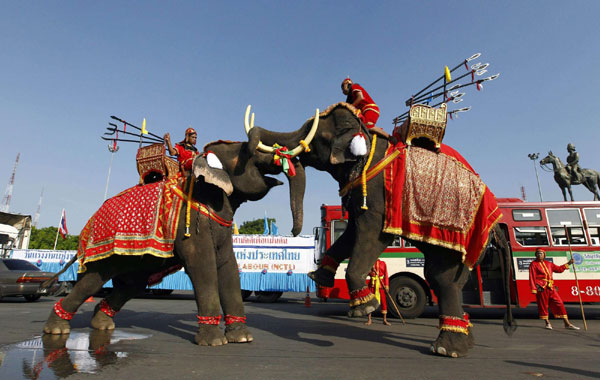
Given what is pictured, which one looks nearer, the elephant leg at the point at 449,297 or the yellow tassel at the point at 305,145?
the elephant leg at the point at 449,297

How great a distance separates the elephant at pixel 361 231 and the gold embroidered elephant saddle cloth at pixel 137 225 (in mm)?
1576

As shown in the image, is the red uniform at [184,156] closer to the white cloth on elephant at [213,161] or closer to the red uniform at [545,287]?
the white cloth on elephant at [213,161]

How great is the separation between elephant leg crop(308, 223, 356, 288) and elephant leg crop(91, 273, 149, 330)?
2.91m

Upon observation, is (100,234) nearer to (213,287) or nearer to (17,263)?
(213,287)

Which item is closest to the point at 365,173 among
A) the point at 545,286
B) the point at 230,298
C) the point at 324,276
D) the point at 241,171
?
the point at 324,276

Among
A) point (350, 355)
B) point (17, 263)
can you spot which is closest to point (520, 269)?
point (350, 355)

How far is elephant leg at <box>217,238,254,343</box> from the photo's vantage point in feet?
15.3

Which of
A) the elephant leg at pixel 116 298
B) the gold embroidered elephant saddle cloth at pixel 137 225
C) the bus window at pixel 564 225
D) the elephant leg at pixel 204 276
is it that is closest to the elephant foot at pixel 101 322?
the elephant leg at pixel 116 298

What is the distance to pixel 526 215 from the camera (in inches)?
371

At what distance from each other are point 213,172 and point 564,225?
9.21 m

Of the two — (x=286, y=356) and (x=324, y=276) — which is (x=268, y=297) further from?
(x=286, y=356)

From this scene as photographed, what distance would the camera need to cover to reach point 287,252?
14.0m

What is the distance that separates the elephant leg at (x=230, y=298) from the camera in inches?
184

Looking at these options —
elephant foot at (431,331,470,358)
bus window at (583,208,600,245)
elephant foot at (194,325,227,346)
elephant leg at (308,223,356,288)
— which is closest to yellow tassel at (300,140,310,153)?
elephant leg at (308,223,356,288)
